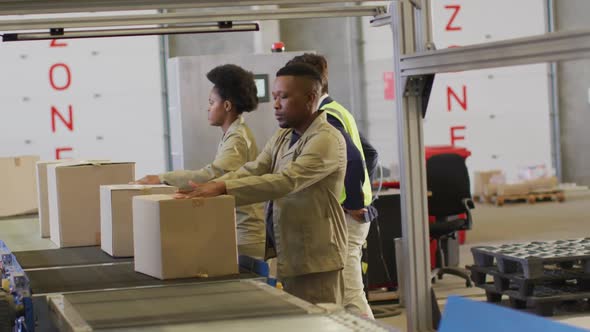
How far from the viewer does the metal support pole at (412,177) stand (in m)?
4.09

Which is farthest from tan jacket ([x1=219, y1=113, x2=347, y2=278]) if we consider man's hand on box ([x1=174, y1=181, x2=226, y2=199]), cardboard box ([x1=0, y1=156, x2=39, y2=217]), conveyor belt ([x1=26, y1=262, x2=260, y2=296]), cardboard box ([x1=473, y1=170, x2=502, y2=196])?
cardboard box ([x1=473, y1=170, x2=502, y2=196])

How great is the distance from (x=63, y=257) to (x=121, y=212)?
0.29 meters

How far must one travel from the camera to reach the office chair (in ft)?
24.8

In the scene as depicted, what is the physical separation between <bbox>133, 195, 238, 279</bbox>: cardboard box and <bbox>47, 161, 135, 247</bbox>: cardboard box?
0.87 meters

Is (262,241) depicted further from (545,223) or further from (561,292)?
(545,223)

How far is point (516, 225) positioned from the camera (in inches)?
467

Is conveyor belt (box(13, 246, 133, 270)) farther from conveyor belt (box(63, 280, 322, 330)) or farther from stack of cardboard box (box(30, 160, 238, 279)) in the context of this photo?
conveyor belt (box(63, 280, 322, 330))

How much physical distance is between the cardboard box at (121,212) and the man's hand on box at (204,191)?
45 cm

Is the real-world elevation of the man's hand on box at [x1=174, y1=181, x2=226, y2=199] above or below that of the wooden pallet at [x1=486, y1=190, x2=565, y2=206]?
above

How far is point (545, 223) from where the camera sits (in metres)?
11.9

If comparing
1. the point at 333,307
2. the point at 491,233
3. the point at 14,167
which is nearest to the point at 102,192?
the point at 333,307

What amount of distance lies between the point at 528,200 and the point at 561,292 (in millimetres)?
8725

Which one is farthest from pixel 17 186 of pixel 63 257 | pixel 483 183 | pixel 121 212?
pixel 483 183

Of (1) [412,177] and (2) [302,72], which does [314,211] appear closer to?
(2) [302,72]
